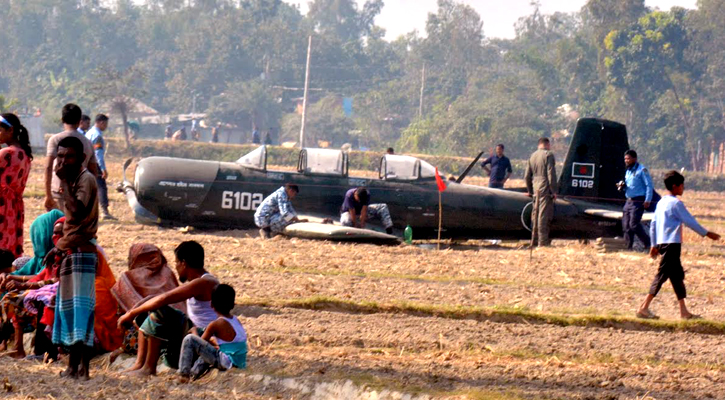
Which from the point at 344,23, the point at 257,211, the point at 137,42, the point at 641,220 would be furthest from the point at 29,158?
the point at 344,23

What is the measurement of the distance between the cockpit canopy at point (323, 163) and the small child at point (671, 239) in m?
8.49

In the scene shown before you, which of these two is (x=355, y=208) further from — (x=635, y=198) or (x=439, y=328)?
(x=439, y=328)

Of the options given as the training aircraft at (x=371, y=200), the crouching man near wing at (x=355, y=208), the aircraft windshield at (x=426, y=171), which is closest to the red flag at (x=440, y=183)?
the training aircraft at (x=371, y=200)

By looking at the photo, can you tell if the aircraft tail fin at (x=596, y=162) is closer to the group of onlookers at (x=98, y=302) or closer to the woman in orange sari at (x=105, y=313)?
the group of onlookers at (x=98, y=302)

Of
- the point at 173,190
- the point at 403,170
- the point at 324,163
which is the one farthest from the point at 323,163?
the point at 173,190

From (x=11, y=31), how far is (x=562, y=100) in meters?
57.7

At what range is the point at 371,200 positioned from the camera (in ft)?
60.7

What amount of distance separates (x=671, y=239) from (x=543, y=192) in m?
7.06

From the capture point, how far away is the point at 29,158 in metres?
9.66

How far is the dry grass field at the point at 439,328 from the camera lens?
7.09 meters

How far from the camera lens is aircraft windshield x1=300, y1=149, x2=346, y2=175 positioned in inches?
734

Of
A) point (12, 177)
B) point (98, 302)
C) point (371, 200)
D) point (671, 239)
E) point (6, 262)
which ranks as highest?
point (12, 177)

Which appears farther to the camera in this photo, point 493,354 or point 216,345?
point 493,354

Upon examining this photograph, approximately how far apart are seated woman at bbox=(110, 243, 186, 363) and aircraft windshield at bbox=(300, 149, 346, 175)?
10493 mm
